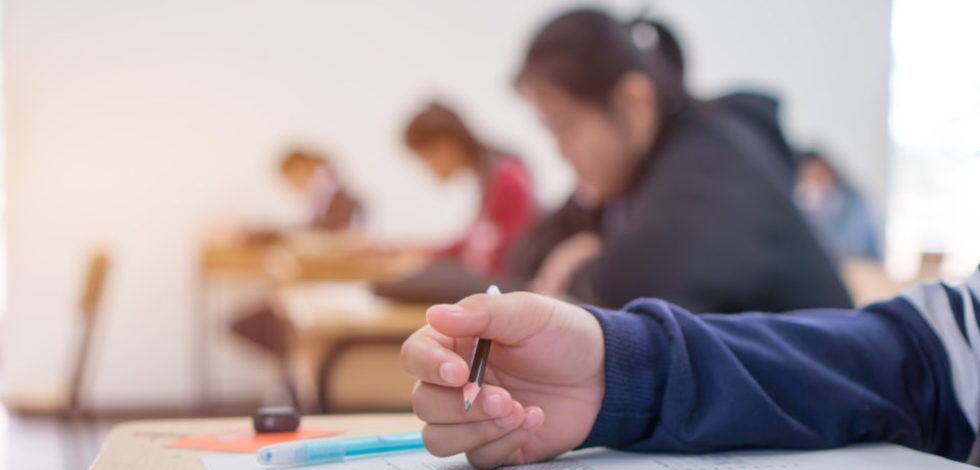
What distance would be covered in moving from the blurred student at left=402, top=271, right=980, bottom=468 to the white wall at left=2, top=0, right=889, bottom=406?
4.04 metres

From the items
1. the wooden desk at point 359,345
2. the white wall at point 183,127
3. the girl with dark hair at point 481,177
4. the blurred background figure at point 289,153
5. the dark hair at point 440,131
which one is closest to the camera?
the wooden desk at point 359,345

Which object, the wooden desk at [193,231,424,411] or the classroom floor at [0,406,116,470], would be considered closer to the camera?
the classroom floor at [0,406,116,470]

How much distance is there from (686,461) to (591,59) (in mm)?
1006

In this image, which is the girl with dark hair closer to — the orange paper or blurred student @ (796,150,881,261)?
blurred student @ (796,150,881,261)

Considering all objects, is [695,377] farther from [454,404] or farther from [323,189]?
[323,189]

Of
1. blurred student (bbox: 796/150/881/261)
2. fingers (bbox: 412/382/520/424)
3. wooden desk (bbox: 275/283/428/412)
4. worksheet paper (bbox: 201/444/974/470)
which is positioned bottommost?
blurred student (bbox: 796/150/881/261)

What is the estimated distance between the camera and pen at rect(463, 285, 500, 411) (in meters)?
0.57

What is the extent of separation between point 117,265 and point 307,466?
4644mm

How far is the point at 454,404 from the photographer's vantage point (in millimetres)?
595

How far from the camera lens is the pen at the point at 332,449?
1.99ft

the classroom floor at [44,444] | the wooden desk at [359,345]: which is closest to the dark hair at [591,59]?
the wooden desk at [359,345]

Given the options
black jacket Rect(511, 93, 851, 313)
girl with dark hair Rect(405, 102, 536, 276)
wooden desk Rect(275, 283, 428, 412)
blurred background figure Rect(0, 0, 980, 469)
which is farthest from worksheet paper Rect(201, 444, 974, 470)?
blurred background figure Rect(0, 0, 980, 469)

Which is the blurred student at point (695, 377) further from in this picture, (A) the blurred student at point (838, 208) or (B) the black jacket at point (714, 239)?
(A) the blurred student at point (838, 208)

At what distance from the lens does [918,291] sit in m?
0.76
